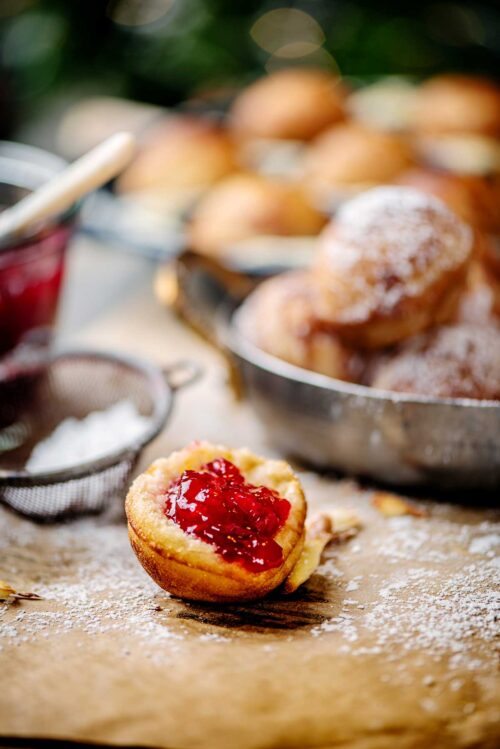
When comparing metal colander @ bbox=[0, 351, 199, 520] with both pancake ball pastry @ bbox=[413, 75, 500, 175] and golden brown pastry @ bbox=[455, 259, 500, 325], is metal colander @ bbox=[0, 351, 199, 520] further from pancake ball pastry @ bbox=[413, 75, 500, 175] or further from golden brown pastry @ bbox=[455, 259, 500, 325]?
pancake ball pastry @ bbox=[413, 75, 500, 175]

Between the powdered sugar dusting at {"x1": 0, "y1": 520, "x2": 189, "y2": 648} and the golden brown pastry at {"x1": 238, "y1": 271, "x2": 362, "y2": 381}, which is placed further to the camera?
the golden brown pastry at {"x1": 238, "y1": 271, "x2": 362, "y2": 381}

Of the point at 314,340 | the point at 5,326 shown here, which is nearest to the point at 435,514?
the point at 314,340

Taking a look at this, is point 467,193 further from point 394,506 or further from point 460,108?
point 394,506

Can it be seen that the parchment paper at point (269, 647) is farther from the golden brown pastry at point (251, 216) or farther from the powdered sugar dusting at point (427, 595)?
the golden brown pastry at point (251, 216)

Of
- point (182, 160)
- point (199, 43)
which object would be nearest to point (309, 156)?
point (182, 160)

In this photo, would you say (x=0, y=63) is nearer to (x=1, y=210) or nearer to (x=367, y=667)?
(x=1, y=210)

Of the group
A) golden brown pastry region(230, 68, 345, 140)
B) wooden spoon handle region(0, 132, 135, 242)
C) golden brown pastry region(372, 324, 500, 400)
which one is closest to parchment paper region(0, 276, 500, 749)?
golden brown pastry region(372, 324, 500, 400)
